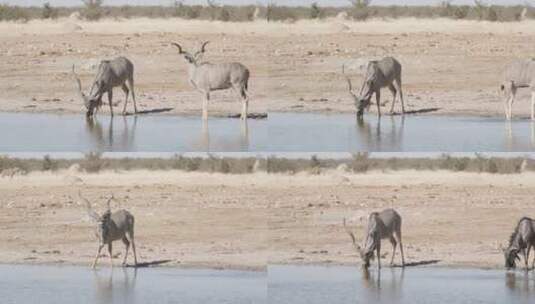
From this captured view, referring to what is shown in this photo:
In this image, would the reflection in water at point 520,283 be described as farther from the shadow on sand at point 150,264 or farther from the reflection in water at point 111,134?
the reflection in water at point 111,134

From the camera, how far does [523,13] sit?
3856 cm

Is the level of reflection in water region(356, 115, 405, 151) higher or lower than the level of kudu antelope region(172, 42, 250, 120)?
lower

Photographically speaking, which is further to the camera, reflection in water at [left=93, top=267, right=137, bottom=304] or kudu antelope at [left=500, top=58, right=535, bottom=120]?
kudu antelope at [left=500, top=58, right=535, bottom=120]

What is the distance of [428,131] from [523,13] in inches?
573

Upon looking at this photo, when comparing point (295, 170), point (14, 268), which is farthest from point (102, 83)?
point (295, 170)

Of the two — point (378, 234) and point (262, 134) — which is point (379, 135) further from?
point (378, 234)

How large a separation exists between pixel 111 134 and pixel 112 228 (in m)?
2.55

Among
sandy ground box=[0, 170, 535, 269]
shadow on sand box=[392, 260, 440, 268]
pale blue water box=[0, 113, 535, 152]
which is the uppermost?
pale blue water box=[0, 113, 535, 152]

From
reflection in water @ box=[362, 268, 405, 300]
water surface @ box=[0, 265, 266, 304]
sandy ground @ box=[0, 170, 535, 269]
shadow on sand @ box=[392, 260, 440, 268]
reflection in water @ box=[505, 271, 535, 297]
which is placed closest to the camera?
water surface @ box=[0, 265, 266, 304]

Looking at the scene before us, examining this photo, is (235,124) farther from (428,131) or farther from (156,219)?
(156,219)

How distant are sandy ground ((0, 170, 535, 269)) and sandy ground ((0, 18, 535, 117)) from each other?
2.17m

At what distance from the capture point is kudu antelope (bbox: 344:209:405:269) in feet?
83.0

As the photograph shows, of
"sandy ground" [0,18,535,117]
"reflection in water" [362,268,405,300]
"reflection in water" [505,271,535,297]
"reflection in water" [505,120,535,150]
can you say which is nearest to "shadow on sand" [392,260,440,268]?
"reflection in water" [362,268,405,300]

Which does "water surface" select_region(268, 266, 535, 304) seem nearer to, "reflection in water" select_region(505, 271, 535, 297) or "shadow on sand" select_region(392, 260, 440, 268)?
"reflection in water" select_region(505, 271, 535, 297)
